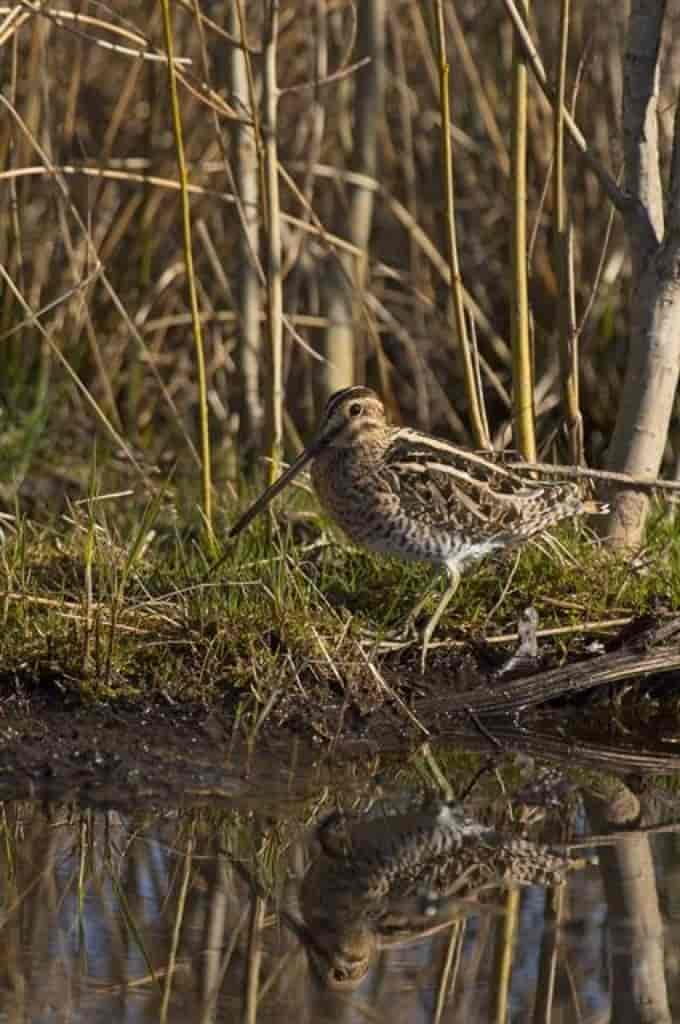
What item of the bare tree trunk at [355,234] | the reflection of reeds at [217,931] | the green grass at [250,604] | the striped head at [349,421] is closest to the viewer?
the reflection of reeds at [217,931]

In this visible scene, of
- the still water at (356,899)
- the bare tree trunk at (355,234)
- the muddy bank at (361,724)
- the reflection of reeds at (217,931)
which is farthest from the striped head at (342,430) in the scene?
the bare tree trunk at (355,234)

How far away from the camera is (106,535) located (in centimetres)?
471

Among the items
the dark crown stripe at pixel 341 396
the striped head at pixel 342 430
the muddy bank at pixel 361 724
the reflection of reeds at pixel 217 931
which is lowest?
the reflection of reeds at pixel 217 931

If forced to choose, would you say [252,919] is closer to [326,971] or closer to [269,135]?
[326,971]

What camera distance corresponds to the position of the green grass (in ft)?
14.4

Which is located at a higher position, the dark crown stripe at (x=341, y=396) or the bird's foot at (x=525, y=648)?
the dark crown stripe at (x=341, y=396)

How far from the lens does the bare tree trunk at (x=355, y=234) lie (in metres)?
6.43

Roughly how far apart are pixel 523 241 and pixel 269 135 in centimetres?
73

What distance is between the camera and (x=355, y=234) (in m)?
6.58

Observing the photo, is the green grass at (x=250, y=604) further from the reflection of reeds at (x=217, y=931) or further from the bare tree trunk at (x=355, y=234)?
the bare tree trunk at (x=355, y=234)

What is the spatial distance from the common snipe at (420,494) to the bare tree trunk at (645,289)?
240 mm

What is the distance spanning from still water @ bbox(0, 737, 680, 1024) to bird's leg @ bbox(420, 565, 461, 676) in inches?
12.4

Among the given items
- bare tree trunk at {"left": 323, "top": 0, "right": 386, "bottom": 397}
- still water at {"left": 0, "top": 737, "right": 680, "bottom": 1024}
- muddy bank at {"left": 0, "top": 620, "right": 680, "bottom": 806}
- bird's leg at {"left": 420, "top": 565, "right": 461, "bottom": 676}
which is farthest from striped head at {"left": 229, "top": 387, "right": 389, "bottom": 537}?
bare tree trunk at {"left": 323, "top": 0, "right": 386, "bottom": 397}

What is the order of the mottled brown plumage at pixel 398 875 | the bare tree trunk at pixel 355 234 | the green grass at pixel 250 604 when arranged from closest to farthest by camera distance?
the mottled brown plumage at pixel 398 875
the green grass at pixel 250 604
the bare tree trunk at pixel 355 234
